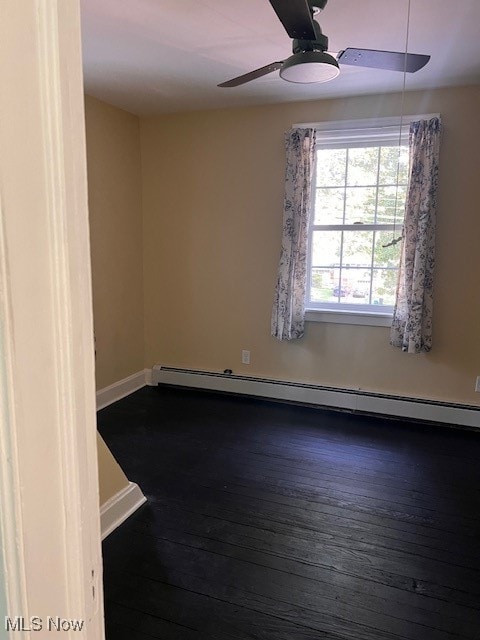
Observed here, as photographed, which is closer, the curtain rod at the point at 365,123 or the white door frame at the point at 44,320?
the white door frame at the point at 44,320

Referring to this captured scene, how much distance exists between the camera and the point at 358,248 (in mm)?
3594

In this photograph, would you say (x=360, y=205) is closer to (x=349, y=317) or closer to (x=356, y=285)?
(x=356, y=285)

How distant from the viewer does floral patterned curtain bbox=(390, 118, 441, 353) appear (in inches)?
124

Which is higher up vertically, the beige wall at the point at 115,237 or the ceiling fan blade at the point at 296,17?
the ceiling fan blade at the point at 296,17

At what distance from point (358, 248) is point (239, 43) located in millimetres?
1792

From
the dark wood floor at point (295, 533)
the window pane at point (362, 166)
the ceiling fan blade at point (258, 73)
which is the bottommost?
the dark wood floor at point (295, 533)

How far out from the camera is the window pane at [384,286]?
140 inches

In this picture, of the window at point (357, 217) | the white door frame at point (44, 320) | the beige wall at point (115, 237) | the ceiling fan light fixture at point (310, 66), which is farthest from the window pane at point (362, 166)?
the white door frame at point (44, 320)

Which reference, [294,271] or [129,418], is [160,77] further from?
[129,418]

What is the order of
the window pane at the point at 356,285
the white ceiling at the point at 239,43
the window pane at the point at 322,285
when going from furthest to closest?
the window pane at the point at 322,285 → the window pane at the point at 356,285 → the white ceiling at the point at 239,43

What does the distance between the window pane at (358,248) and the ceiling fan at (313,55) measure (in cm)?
155

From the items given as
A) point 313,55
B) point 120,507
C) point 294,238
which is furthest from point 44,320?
point 294,238

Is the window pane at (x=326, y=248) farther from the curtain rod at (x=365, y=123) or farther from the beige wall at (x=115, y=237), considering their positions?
Result: the beige wall at (x=115, y=237)

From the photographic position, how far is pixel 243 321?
13.1ft
